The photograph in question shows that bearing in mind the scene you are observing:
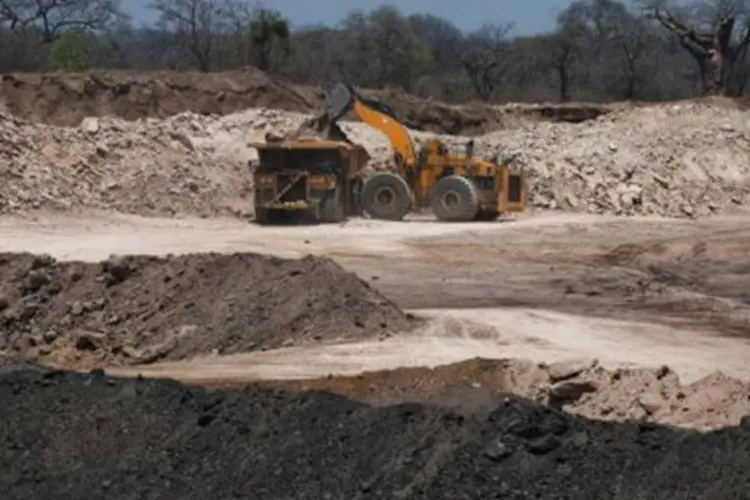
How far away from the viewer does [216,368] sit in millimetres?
13570

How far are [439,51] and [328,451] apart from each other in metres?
65.2

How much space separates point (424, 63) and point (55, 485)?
52.6 m

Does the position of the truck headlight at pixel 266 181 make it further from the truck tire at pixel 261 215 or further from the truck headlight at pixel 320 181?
the truck headlight at pixel 320 181

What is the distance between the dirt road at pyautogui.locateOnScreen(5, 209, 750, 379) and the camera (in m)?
14.1

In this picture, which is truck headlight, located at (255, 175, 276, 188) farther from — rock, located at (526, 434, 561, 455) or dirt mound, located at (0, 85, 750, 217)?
rock, located at (526, 434, 561, 455)

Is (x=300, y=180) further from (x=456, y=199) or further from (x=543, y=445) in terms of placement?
(x=543, y=445)

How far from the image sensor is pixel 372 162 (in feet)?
108

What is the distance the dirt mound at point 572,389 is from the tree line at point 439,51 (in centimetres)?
A: 3298

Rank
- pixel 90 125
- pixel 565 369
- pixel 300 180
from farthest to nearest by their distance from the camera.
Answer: pixel 90 125 < pixel 300 180 < pixel 565 369

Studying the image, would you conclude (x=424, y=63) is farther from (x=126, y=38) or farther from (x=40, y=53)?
(x=126, y=38)

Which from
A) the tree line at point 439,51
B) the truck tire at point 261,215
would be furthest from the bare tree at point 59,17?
the truck tire at point 261,215

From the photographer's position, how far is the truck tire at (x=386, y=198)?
94.9 ft

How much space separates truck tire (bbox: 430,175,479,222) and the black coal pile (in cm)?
1966

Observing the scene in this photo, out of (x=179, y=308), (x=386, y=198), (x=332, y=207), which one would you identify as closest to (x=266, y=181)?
(x=332, y=207)
